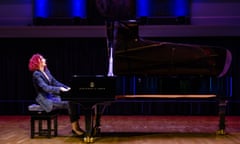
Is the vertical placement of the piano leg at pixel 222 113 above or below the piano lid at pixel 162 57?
below

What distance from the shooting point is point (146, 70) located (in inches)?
245

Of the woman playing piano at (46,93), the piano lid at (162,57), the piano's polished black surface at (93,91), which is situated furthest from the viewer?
the woman playing piano at (46,93)

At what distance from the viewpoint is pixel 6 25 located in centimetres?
1100

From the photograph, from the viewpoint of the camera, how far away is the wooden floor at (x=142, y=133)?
20.3 feet

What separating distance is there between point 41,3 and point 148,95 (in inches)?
234

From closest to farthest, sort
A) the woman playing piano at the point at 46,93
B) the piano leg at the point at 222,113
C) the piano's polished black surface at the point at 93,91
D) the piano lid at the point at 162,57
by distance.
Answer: the piano's polished black surface at the point at 93,91 < the piano lid at the point at 162,57 < the woman playing piano at the point at 46,93 < the piano leg at the point at 222,113

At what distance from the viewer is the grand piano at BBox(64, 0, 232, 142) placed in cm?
596

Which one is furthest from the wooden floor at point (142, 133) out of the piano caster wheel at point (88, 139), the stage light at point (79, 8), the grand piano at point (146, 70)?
the stage light at point (79, 8)

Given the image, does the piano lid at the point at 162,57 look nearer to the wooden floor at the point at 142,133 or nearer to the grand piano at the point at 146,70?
the grand piano at the point at 146,70

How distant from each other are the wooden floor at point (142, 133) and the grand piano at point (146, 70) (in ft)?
1.64

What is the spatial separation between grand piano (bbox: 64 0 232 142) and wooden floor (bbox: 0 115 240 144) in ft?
1.64

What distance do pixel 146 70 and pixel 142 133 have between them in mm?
1370

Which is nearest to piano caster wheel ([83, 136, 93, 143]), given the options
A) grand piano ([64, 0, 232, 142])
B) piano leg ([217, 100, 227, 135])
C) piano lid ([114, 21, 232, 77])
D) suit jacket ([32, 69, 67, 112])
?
grand piano ([64, 0, 232, 142])

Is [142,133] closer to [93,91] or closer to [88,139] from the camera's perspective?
[88,139]
